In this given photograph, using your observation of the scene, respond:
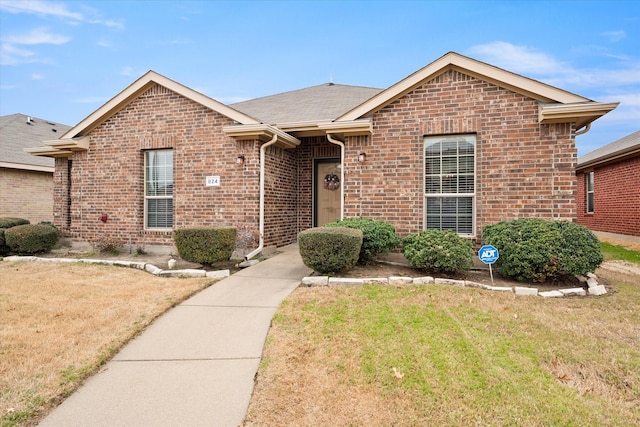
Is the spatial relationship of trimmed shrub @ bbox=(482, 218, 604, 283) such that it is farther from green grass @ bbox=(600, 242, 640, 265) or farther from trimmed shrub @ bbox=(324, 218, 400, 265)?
green grass @ bbox=(600, 242, 640, 265)

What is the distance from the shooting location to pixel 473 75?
26.3 ft

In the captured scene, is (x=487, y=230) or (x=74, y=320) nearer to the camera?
(x=74, y=320)

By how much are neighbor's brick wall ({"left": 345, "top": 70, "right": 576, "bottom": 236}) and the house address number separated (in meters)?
3.36

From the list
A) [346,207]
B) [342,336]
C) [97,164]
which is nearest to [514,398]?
[342,336]

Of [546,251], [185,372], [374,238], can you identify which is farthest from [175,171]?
[546,251]

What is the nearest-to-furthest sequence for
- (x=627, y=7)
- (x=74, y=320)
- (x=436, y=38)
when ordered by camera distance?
1. (x=74, y=320)
2. (x=627, y=7)
3. (x=436, y=38)

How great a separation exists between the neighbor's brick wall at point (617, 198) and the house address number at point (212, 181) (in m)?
14.2

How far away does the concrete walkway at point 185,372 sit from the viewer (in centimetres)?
294

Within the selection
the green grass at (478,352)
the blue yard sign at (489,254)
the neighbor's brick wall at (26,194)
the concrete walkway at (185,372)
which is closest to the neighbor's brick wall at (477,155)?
the blue yard sign at (489,254)

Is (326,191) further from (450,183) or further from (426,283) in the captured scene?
(426,283)

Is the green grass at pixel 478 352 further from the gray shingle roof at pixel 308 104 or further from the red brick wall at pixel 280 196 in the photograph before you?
the gray shingle roof at pixel 308 104

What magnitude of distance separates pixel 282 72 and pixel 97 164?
10.7 meters

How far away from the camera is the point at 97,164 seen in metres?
10.7

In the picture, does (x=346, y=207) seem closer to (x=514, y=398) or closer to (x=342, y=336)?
(x=342, y=336)
